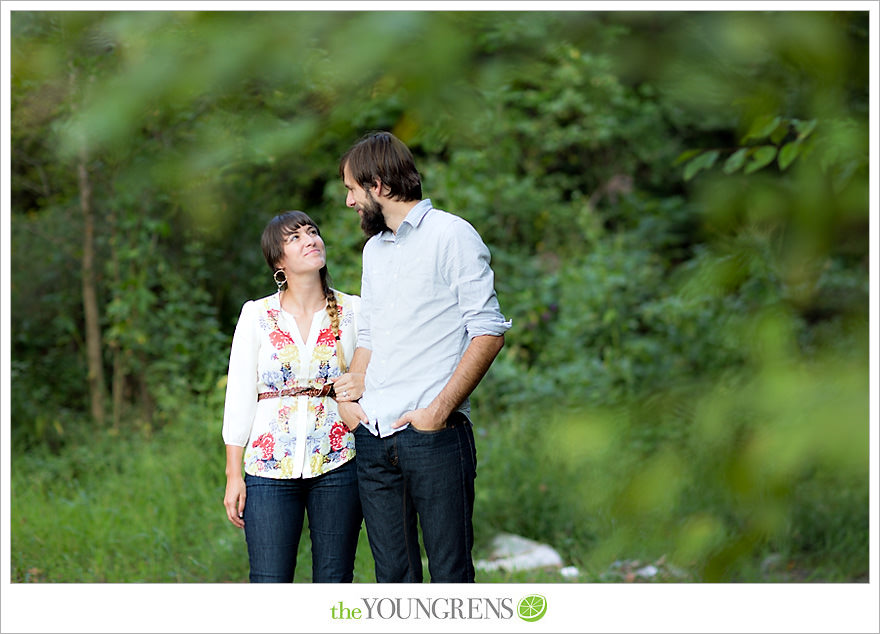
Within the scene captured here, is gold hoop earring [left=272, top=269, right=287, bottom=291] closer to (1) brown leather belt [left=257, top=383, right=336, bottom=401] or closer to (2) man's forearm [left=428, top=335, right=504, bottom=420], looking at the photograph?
(1) brown leather belt [left=257, top=383, right=336, bottom=401]

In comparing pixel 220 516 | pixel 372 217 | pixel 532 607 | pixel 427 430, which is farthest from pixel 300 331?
pixel 220 516

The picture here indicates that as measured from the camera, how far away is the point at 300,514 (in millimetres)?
2359

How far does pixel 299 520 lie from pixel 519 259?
14.2 ft

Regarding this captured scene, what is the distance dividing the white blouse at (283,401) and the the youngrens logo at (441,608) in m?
0.35

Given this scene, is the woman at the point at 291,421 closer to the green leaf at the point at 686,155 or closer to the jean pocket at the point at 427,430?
the jean pocket at the point at 427,430

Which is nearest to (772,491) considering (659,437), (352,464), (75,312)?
(659,437)

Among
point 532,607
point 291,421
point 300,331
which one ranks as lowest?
point 532,607

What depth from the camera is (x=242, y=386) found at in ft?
7.57

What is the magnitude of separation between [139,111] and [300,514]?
124 centimetres

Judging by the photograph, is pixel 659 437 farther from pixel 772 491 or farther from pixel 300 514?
pixel 300 514

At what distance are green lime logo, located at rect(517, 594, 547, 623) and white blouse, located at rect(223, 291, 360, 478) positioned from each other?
58 centimetres

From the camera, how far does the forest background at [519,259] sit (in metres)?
1.63

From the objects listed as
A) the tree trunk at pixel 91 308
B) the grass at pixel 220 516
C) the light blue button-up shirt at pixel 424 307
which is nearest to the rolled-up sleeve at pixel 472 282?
the light blue button-up shirt at pixel 424 307

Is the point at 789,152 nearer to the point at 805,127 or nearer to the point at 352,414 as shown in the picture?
the point at 805,127
